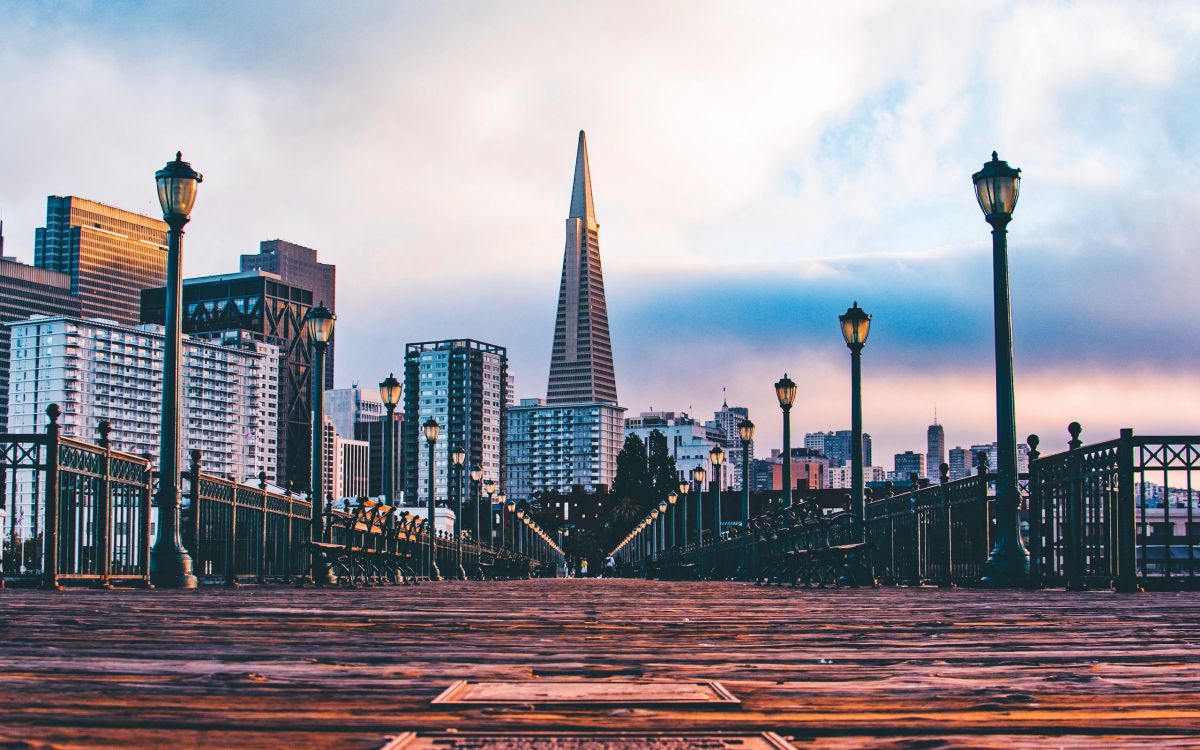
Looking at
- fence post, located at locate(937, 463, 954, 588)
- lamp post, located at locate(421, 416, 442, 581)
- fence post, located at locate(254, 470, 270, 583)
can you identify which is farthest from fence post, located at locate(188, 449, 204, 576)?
lamp post, located at locate(421, 416, 442, 581)

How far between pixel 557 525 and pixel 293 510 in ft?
540

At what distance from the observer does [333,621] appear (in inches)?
281

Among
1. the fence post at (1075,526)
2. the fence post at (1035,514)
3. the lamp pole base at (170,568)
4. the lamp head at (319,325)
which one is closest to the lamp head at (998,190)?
the fence post at (1035,514)

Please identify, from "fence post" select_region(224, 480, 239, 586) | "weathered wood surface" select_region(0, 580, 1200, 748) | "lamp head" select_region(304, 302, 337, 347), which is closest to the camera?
"weathered wood surface" select_region(0, 580, 1200, 748)

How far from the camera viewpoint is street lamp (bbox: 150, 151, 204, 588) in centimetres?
1631

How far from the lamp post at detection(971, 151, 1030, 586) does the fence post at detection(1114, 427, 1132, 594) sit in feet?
5.51

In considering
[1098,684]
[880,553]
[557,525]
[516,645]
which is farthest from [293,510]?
[557,525]

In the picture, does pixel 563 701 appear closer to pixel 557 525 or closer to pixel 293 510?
pixel 293 510

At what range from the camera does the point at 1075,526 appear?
14.7m

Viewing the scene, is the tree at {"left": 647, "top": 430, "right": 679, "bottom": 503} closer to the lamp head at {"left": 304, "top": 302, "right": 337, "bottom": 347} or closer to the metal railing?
the metal railing

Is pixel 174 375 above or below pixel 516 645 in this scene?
above

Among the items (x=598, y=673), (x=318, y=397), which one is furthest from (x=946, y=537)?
(x=598, y=673)

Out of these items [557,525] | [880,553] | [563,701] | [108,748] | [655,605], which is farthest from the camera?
[557,525]

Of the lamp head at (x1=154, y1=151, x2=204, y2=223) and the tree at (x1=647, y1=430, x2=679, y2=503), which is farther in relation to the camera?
the tree at (x1=647, y1=430, x2=679, y2=503)
